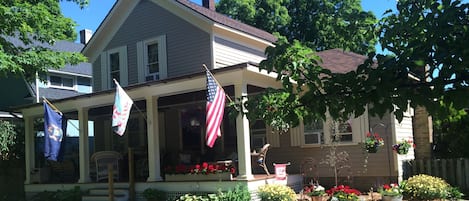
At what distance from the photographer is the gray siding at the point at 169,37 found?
15.6 m

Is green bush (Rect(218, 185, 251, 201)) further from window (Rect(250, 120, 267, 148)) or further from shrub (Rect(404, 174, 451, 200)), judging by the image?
window (Rect(250, 120, 267, 148))

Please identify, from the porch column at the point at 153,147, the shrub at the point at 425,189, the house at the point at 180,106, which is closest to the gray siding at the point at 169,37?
the house at the point at 180,106

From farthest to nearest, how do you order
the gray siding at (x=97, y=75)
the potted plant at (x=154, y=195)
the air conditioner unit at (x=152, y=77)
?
1. the gray siding at (x=97, y=75)
2. the air conditioner unit at (x=152, y=77)
3. the potted plant at (x=154, y=195)

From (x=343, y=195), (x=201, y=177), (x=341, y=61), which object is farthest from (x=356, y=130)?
(x=201, y=177)

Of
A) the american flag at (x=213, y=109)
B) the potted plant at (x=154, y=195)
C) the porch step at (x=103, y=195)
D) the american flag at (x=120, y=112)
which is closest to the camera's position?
the american flag at (x=213, y=109)

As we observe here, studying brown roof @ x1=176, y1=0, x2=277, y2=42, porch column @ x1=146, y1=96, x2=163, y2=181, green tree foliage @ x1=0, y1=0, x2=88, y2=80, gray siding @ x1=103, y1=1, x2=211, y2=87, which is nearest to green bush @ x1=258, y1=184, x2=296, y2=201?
porch column @ x1=146, y1=96, x2=163, y2=181

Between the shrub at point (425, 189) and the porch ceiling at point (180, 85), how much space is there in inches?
161

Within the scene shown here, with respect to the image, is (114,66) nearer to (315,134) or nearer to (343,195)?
(315,134)

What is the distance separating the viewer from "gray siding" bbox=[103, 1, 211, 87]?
51.3 feet

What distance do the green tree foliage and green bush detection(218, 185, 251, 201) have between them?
20.3 feet

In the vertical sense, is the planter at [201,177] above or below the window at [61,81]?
below

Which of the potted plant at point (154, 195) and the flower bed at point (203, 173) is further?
the potted plant at point (154, 195)

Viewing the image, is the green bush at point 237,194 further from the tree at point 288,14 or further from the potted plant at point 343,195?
the tree at point 288,14

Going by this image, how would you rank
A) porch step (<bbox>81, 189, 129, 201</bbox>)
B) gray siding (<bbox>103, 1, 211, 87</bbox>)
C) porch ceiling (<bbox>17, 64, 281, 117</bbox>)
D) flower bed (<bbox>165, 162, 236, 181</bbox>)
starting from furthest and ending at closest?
gray siding (<bbox>103, 1, 211, 87</bbox>), porch step (<bbox>81, 189, 129, 201</bbox>), flower bed (<bbox>165, 162, 236, 181</bbox>), porch ceiling (<bbox>17, 64, 281, 117</bbox>)
